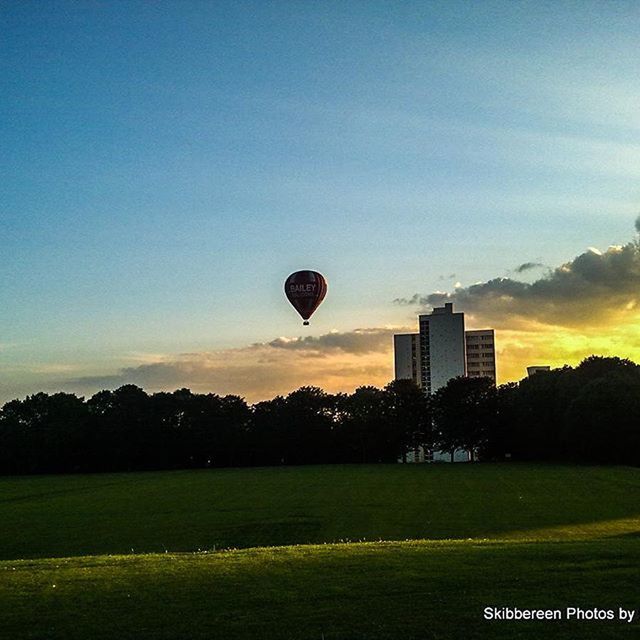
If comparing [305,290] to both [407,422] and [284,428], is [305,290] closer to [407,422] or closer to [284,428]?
[284,428]

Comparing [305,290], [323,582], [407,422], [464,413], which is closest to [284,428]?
[407,422]

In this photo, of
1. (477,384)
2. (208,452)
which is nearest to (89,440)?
(208,452)

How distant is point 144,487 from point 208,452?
52452mm

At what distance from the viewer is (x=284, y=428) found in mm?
→ 131125

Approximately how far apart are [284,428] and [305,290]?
85.1m

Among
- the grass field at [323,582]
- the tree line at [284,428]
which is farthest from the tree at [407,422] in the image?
the grass field at [323,582]

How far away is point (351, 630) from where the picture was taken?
13117mm

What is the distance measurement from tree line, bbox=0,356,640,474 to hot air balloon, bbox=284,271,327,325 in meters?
77.5

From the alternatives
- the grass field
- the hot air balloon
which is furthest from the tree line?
the grass field

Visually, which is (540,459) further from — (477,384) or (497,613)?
(497,613)

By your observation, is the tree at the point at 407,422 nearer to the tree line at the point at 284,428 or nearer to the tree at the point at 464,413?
the tree line at the point at 284,428

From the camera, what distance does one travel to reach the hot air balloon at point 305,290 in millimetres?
48375

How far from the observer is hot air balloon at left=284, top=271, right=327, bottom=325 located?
1905 inches

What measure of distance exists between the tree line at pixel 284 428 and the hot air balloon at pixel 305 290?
254 feet
